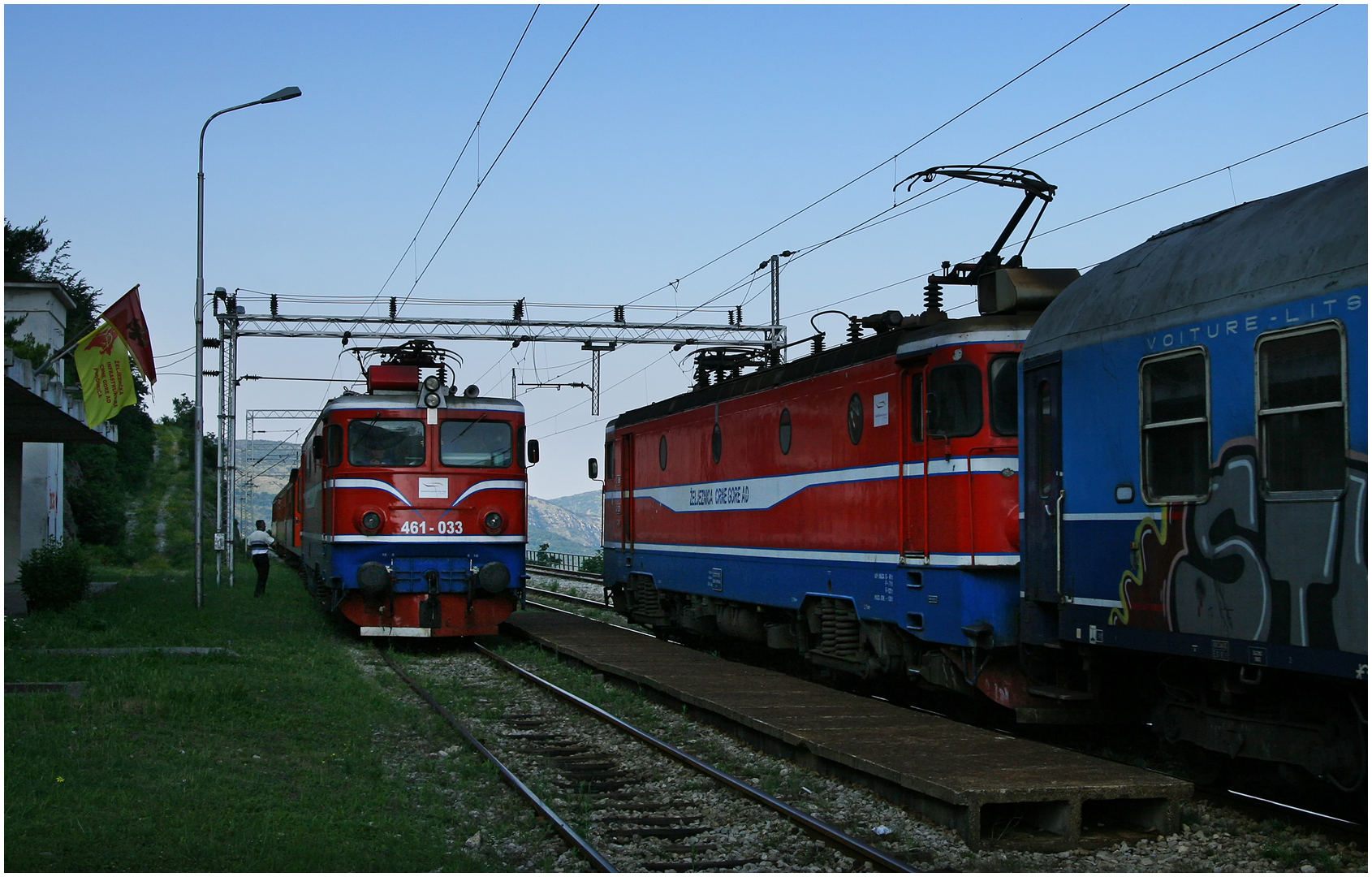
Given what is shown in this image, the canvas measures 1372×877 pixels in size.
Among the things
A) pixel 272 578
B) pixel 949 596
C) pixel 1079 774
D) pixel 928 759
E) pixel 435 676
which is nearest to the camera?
pixel 1079 774

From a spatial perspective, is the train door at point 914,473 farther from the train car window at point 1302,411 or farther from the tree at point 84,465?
the tree at point 84,465

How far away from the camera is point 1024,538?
9.60m

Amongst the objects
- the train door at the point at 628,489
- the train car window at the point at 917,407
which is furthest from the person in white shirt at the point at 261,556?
the train car window at the point at 917,407

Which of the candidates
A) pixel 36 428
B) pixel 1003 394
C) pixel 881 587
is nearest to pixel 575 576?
pixel 36 428

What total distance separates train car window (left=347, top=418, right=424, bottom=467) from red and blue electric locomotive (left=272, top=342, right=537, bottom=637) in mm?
16

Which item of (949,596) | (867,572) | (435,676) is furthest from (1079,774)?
(435,676)

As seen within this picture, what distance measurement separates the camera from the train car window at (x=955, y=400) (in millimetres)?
10508

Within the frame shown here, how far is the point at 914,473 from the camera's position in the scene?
1107cm

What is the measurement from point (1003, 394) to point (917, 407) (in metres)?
0.84

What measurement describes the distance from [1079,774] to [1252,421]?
2.41 meters

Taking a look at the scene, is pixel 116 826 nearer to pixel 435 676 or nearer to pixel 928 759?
pixel 928 759

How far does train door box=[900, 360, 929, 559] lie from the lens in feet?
35.8

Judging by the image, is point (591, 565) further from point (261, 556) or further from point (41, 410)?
point (41, 410)

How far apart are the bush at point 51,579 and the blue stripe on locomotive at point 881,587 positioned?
1076cm
